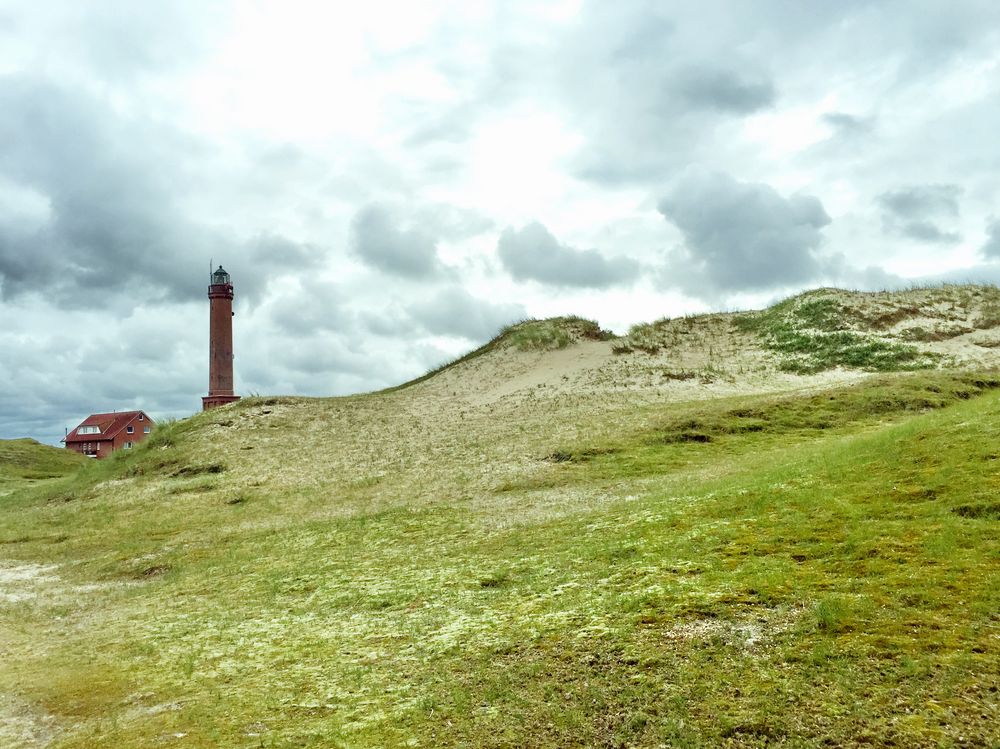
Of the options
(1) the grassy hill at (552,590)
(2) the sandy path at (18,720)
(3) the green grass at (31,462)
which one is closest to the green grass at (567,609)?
(1) the grassy hill at (552,590)

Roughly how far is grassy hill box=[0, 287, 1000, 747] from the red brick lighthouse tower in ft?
155

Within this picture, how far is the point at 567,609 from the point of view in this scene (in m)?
12.5

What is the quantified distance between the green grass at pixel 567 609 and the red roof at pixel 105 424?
9173 centimetres

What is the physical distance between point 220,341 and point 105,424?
42130 millimetres

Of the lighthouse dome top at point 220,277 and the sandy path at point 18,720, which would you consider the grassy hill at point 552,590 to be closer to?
the sandy path at point 18,720

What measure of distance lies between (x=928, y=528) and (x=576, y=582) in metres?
6.21

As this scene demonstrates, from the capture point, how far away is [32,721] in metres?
11.2

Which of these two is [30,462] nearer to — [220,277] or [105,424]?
[220,277]

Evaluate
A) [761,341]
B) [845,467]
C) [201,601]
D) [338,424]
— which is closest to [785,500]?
[845,467]

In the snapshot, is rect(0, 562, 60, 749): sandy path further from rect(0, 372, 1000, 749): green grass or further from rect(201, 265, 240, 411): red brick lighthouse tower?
rect(201, 265, 240, 411): red brick lighthouse tower

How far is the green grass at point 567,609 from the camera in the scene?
28.9 ft

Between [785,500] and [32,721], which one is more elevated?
[785,500]

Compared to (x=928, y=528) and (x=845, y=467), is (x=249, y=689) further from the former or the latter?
(x=845, y=467)

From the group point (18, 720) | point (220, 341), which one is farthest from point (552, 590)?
point (220, 341)
